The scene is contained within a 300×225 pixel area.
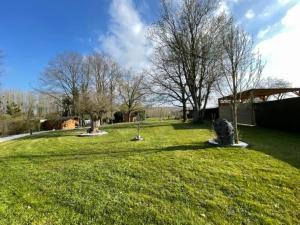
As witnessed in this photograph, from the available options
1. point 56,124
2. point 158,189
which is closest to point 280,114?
point 158,189

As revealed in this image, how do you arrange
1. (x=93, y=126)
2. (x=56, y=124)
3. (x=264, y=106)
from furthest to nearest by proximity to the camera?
(x=56, y=124), (x=93, y=126), (x=264, y=106)

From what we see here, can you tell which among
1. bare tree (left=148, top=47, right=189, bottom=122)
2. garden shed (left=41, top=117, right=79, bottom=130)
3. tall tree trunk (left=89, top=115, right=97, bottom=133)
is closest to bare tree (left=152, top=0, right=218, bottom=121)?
bare tree (left=148, top=47, right=189, bottom=122)

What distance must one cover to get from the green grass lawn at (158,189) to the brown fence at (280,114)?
494cm

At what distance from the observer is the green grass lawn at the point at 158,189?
3.85 meters

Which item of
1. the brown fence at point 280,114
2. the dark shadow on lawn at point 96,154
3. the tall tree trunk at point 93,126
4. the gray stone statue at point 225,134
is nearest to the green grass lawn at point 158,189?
the dark shadow on lawn at point 96,154

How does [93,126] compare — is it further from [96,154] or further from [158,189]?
[158,189]

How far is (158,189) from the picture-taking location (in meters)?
4.75

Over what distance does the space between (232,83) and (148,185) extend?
5.32 meters

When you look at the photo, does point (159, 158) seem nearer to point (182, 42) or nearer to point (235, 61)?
point (235, 61)

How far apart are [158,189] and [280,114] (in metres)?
10.5

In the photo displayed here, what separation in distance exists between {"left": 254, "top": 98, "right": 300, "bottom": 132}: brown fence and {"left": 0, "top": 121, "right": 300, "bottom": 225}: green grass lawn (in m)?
4.94

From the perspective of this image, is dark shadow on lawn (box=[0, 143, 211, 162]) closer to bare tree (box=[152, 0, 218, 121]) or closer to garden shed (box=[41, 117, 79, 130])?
bare tree (box=[152, 0, 218, 121])

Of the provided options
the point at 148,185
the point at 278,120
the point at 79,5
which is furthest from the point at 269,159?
the point at 79,5

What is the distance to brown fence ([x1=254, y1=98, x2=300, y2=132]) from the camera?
1141 centimetres
